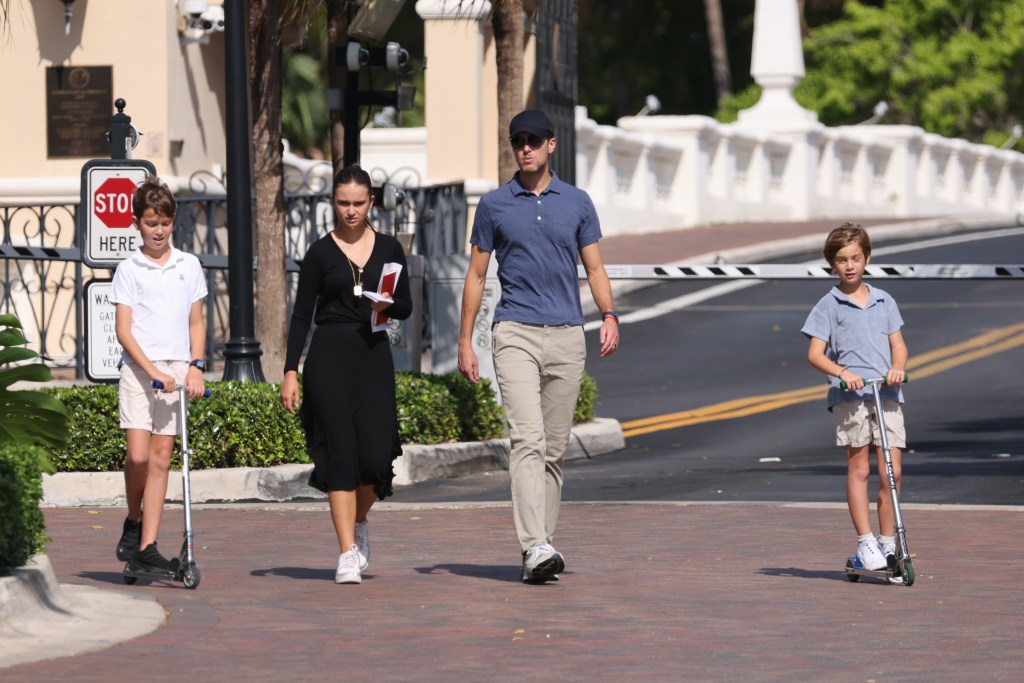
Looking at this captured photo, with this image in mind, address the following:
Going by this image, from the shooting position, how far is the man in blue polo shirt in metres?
9.34

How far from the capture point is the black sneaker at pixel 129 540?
9203 millimetres

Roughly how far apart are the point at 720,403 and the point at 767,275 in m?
3.41

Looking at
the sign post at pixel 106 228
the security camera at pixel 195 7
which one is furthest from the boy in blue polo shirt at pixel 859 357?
the security camera at pixel 195 7

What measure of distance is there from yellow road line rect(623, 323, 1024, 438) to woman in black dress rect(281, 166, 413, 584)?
724cm

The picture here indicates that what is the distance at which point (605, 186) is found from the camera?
3300cm

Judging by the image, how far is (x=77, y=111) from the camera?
67.7 ft

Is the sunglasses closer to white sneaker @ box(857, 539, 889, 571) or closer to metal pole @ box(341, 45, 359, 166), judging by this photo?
white sneaker @ box(857, 539, 889, 571)

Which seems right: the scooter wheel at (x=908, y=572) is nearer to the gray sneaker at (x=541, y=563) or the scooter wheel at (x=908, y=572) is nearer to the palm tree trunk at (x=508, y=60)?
the gray sneaker at (x=541, y=563)

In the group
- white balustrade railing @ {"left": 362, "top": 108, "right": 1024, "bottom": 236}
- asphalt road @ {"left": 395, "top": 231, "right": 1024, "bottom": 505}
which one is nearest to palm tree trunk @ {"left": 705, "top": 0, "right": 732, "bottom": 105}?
white balustrade railing @ {"left": 362, "top": 108, "right": 1024, "bottom": 236}

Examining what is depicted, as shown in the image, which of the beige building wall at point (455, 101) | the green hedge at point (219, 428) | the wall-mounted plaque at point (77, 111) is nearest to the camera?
the green hedge at point (219, 428)

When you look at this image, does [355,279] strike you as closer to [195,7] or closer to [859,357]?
[859,357]

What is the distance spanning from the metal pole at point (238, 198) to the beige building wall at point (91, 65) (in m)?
6.66

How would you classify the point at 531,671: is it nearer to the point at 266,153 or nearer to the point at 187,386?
the point at 187,386

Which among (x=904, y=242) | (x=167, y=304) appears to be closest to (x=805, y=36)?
(x=904, y=242)
